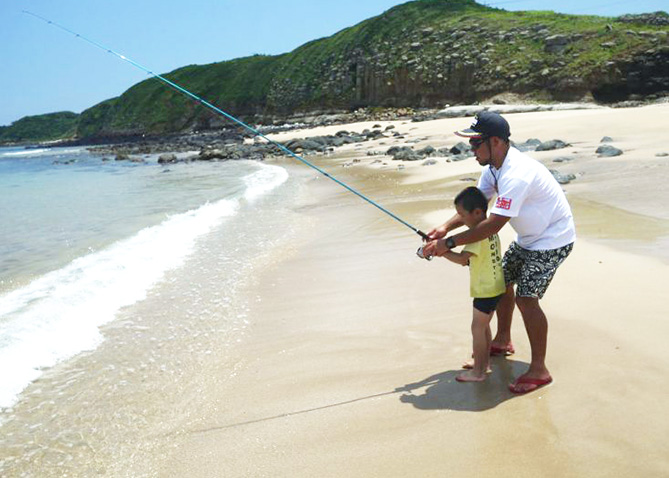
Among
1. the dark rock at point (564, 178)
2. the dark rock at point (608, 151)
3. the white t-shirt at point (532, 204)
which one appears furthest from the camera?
the dark rock at point (608, 151)

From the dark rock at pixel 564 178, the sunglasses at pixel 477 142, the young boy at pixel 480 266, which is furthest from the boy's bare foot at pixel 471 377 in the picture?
the dark rock at pixel 564 178

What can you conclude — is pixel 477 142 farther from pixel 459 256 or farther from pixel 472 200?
pixel 459 256

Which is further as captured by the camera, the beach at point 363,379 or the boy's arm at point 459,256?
the boy's arm at point 459,256

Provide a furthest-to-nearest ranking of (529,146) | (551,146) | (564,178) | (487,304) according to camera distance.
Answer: (529,146) → (551,146) → (564,178) → (487,304)

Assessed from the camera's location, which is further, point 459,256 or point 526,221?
point 459,256

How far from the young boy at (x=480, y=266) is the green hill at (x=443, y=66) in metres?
31.7

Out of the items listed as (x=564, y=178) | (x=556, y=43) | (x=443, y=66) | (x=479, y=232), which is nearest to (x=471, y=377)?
(x=479, y=232)

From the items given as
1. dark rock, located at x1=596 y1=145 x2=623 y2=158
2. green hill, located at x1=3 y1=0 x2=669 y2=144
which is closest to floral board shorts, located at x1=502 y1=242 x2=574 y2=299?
dark rock, located at x1=596 y1=145 x2=623 y2=158

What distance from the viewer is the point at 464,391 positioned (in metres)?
3.31

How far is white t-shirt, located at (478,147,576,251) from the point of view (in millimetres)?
3002

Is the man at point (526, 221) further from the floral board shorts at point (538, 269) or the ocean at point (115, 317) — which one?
the ocean at point (115, 317)

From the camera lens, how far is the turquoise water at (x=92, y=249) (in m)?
4.84

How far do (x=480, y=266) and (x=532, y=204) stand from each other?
0.49 meters

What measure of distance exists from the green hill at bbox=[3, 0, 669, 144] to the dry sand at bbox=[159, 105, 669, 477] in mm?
28789
